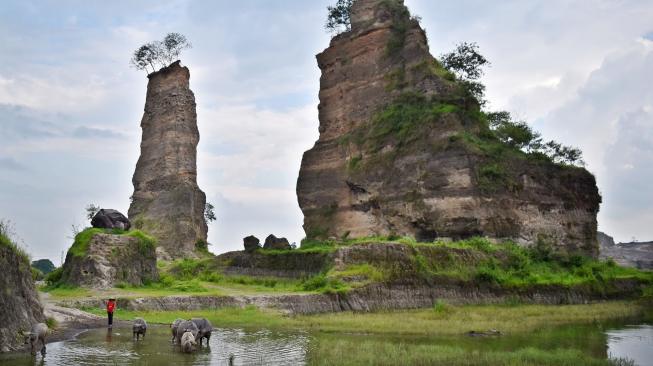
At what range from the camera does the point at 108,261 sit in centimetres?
2906

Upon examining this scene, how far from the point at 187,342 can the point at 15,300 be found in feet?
13.7

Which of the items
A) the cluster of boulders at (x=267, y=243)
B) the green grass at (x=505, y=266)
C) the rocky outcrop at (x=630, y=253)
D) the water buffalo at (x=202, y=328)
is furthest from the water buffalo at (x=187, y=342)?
the rocky outcrop at (x=630, y=253)

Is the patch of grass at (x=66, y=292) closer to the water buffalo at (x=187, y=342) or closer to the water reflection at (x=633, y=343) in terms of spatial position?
the water buffalo at (x=187, y=342)

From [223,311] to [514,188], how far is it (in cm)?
2683

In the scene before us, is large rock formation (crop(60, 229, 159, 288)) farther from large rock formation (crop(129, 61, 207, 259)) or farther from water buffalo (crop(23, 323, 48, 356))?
large rock formation (crop(129, 61, 207, 259))

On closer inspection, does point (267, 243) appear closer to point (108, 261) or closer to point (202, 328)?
point (108, 261)

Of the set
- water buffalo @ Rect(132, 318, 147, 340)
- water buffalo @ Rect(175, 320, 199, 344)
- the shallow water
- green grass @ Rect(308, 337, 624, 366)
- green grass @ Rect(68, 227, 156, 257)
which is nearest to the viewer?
the shallow water

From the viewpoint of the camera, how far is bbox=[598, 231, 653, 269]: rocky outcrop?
7704 cm

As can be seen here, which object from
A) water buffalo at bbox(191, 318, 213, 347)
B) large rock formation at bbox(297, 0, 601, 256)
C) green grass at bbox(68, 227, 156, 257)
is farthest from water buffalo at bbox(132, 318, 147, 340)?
large rock formation at bbox(297, 0, 601, 256)

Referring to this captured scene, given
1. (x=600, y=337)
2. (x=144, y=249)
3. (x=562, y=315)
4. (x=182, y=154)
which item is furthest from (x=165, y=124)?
(x=600, y=337)

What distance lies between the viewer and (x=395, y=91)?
52.4 metres

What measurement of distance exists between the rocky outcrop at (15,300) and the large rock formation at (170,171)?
38.4 meters

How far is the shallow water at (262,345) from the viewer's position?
13.5 metres

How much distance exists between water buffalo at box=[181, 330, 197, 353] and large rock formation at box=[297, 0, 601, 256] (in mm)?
30937
